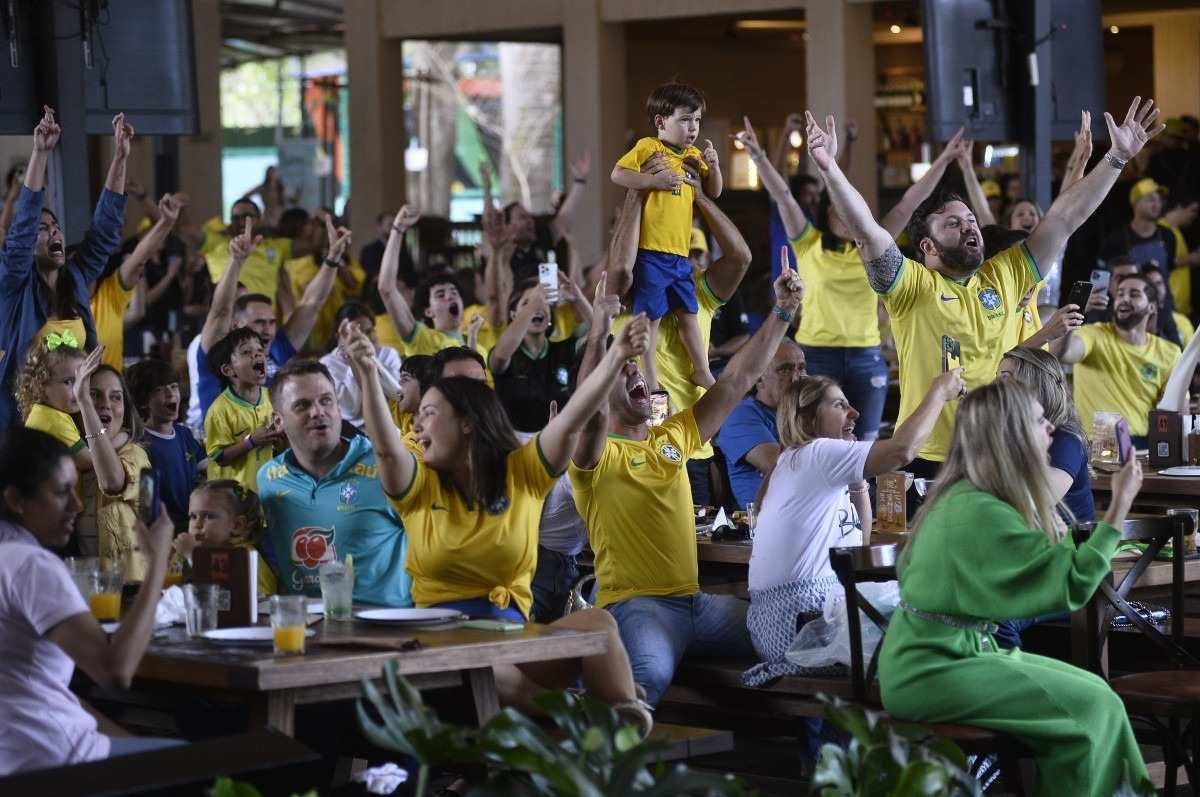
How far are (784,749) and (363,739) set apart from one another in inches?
78.6

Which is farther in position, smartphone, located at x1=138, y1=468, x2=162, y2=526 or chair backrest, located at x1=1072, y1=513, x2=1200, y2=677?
chair backrest, located at x1=1072, y1=513, x2=1200, y2=677

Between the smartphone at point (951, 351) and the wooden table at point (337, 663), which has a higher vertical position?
the smartphone at point (951, 351)

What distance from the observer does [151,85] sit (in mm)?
8938

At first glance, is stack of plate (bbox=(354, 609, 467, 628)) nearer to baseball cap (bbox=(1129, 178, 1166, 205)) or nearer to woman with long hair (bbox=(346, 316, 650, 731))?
woman with long hair (bbox=(346, 316, 650, 731))

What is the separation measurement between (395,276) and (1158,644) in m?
Result: 4.31

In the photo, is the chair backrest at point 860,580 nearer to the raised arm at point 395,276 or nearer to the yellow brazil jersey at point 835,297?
the raised arm at point 395,276

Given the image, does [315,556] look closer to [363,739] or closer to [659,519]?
[363,739]

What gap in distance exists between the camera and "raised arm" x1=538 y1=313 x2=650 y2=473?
191 inches

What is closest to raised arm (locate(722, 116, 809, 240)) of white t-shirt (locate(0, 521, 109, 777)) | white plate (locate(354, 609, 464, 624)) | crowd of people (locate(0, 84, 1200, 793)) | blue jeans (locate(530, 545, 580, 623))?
crowd of people (locate(0, 84, 1200, 793))

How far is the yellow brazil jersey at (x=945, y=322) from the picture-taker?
6.83 m

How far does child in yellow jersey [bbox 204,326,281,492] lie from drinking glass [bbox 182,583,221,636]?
2.13 m

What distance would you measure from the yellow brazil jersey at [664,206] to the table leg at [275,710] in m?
4.25

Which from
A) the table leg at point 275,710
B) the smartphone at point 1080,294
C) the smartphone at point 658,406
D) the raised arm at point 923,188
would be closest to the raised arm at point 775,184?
the raised arm at point 923,188

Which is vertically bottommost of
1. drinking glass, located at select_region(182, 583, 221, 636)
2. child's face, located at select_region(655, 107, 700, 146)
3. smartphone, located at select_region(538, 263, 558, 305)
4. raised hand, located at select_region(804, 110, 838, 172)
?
drinking glass, located at select_region(182, 583, 221, 636)
